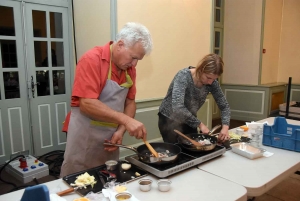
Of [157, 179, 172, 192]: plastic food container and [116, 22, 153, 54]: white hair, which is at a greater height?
[116, 22, 153, 54]: white hair

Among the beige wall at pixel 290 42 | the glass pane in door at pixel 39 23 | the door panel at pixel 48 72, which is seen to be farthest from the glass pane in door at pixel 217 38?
the glass pane in door at pixel 39 23

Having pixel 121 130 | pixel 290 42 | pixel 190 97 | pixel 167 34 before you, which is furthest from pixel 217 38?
pixel 121 130

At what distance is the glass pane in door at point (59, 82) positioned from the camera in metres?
3.81

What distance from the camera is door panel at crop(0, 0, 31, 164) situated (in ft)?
10.9

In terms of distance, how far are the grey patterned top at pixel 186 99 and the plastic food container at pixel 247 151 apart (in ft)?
1.21

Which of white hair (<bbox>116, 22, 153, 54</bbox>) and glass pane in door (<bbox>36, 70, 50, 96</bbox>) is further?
glass pane in door (<bbox>36, 70, 50, 96</bbox>)

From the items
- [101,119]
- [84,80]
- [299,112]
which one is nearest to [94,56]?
[84,80]

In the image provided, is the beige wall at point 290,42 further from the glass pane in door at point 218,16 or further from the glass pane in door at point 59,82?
the glass pane in door at point 59,82

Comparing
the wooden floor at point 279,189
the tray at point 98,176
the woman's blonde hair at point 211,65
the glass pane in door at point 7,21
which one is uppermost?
the glass pane in door at point 7,21

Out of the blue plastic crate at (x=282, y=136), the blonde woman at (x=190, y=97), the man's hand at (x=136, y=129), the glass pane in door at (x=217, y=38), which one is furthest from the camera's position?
the glass pane in door at (x=217, y=38)

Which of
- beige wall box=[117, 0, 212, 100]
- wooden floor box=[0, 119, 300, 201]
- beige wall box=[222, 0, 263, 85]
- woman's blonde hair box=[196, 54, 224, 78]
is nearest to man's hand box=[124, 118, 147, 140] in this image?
woman's blonde hair box=[196, 54, 224, 78]

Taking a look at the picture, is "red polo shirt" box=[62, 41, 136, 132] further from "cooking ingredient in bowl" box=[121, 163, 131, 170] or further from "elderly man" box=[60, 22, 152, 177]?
"cooking ingredient in bowl" box=[121, 163, 131, 170]

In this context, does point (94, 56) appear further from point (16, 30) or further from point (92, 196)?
point (16, 30)

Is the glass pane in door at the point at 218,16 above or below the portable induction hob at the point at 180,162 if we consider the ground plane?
above
